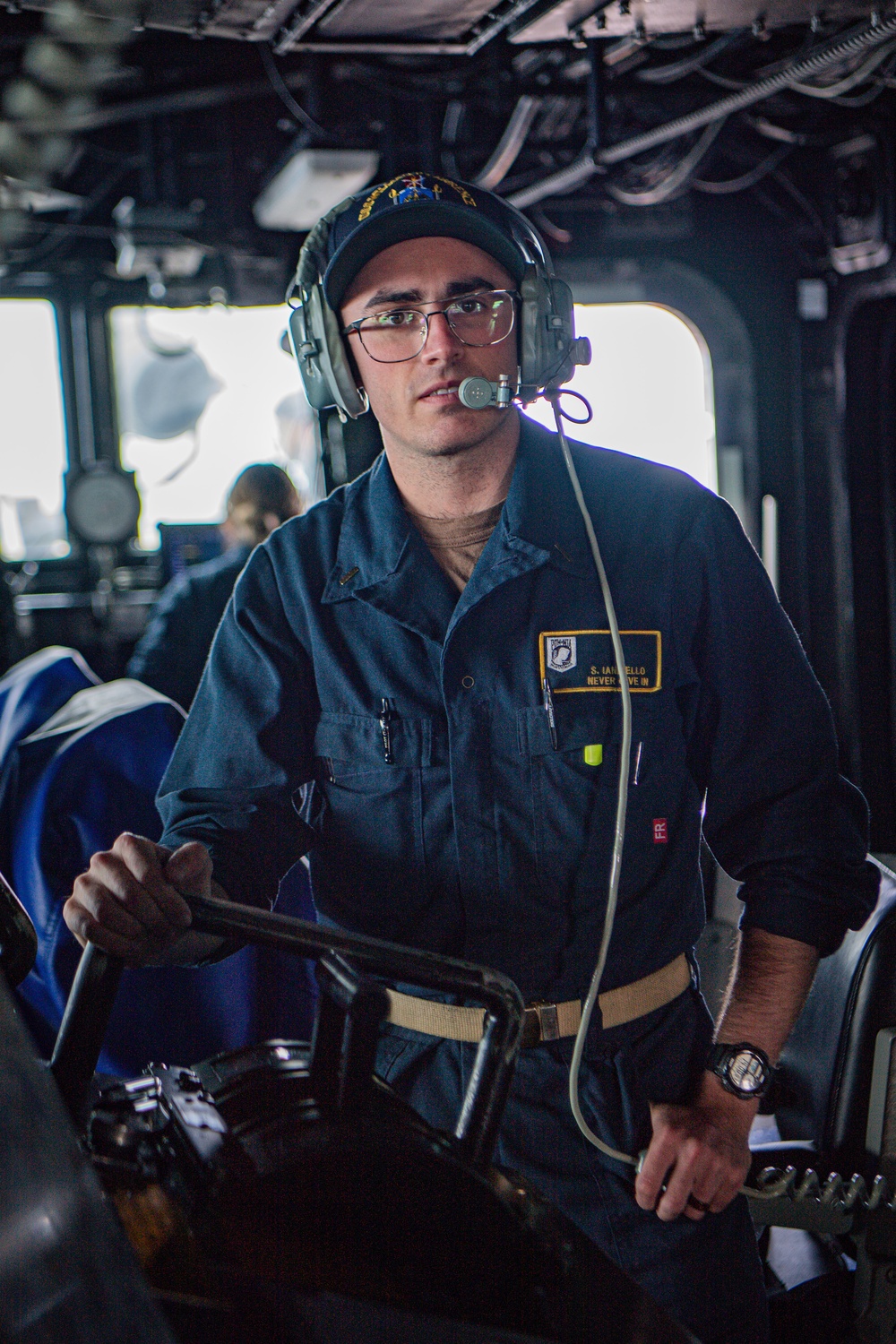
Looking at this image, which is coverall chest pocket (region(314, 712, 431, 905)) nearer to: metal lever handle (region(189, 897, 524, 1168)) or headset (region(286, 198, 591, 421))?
headset (region(286, 198, 591, 421))

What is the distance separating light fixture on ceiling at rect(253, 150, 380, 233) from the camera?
4543 mm

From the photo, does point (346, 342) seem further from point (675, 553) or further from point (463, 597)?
point (675, 553)

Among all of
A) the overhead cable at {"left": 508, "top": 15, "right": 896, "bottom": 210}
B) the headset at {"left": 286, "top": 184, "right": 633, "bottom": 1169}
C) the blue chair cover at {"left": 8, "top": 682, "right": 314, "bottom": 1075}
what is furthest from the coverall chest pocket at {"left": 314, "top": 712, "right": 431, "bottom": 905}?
the overhead cable at {"left": 508, "top": 15, "right": 896, "bottom": 210}

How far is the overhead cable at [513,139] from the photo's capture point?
14.6ft

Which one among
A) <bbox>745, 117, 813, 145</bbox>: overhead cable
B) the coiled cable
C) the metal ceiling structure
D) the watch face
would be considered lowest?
the watch face

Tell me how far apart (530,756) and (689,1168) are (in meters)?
0.45

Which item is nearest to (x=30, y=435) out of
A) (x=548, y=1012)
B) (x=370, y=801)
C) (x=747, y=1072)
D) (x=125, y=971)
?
(x=125, y=971)

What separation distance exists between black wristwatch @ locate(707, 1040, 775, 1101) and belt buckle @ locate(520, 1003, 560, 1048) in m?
0.18

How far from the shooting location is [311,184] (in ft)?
15.4

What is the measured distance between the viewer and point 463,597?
54.1 inches

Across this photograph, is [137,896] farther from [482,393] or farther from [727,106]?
[727,106]

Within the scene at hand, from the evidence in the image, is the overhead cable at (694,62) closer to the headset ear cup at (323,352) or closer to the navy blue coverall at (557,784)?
the headset ear cup at (323,352)

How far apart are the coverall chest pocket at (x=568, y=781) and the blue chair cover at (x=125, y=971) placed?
71 cm

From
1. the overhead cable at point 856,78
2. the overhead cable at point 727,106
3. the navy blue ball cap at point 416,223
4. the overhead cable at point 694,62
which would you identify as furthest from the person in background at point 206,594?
the navy blue ball cap at point 416,223
